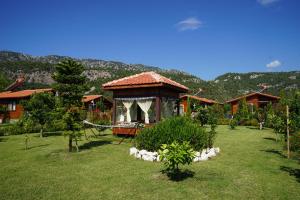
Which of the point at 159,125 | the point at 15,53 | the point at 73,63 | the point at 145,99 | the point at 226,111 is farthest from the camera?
the point at 15,53

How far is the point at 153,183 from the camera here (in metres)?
8.45

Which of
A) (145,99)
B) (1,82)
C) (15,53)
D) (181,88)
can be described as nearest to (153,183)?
(145,99)

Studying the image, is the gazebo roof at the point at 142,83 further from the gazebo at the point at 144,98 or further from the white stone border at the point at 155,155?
the white stone border at the point at 155,155

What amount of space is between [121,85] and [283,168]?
467 inches

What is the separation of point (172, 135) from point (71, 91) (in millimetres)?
5599

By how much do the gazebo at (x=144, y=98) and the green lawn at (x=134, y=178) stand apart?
19.8 ft

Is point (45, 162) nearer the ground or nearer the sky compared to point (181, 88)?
nearer the ground

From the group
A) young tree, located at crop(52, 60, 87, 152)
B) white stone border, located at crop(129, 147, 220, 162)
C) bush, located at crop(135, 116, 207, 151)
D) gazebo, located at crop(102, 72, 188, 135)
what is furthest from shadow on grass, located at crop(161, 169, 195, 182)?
gazebo, located at crop(102, 72, 188, 135)

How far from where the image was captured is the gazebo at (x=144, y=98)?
18688mm

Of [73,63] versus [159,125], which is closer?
[159,125]

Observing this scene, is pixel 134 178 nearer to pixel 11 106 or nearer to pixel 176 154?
pixel 176 154

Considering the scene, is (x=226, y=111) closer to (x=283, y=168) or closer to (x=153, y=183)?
(x=283, y=168)

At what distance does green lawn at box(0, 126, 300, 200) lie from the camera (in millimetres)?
7562

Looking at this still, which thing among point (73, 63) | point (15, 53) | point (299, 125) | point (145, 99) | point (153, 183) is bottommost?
point (153, 183)
